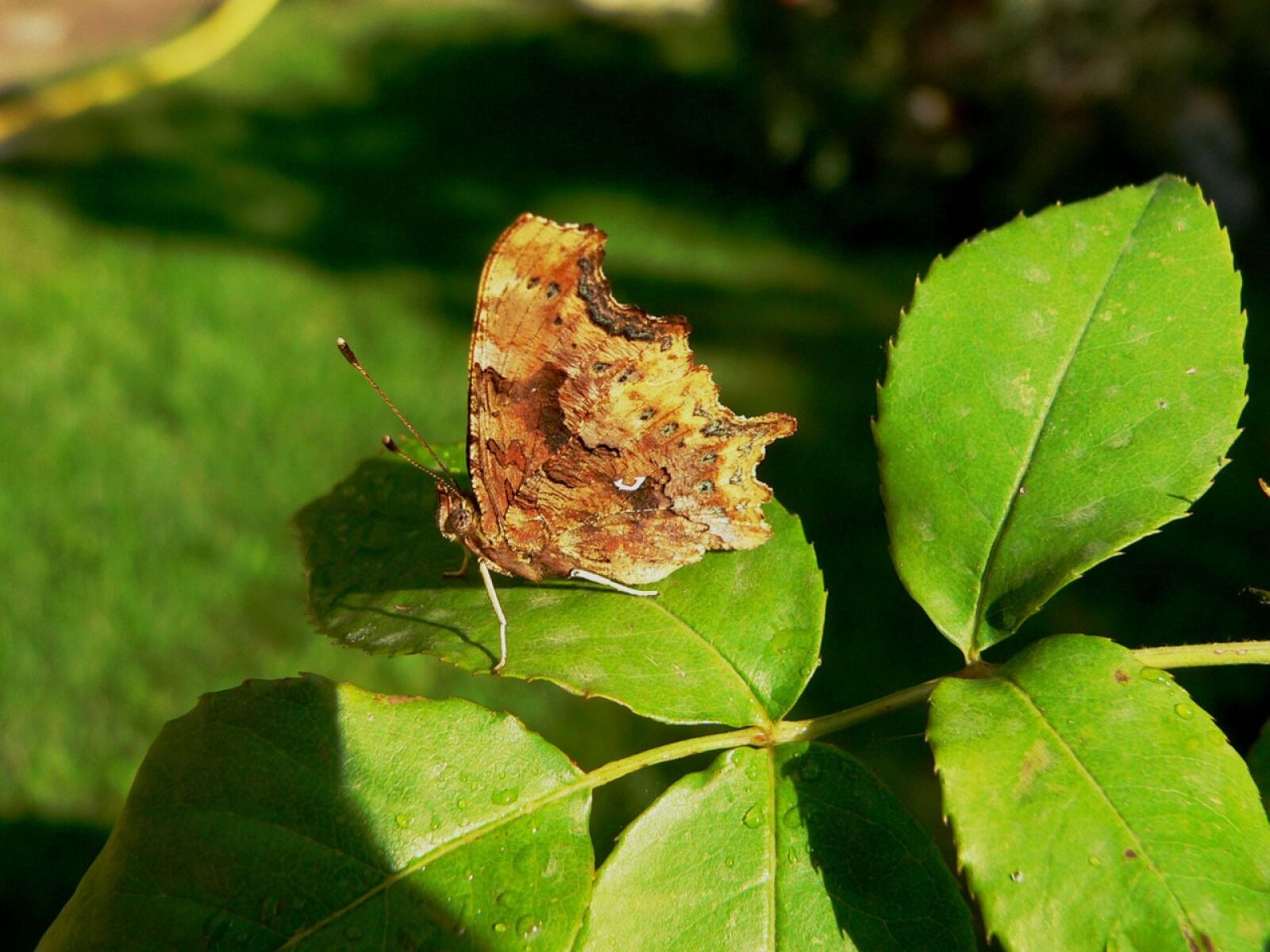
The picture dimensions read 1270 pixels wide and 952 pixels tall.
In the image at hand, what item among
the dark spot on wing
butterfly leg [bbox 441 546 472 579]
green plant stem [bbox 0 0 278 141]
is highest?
the dark spot on wing

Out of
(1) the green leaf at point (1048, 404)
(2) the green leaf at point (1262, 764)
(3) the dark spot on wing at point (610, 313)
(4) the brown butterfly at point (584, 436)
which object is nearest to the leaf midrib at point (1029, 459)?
(1) the green leaf at point (1048, 404)

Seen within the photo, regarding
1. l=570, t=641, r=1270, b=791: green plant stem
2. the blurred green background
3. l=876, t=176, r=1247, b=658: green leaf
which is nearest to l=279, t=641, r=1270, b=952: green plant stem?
l=570, t=641, r=1270, b=791: green plant stem

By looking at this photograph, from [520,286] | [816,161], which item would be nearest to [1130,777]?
[520,286]

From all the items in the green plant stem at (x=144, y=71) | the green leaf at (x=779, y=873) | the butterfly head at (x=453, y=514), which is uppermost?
the green leaf at (x=779, y=873)

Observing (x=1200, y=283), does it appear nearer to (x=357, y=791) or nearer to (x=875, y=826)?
(x=875, y=826)

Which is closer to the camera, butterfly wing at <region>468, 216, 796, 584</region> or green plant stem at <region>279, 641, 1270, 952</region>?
green plant stem at <region>279, 641, 1270, 952</region>

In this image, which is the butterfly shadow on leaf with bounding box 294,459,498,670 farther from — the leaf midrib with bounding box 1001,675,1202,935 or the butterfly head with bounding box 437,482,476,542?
the leaf midrib with bounding box 1001,675,1202,935

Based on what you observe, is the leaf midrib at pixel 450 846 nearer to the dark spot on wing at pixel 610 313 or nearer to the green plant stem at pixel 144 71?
the dark spot on wing at pixel 610 313
